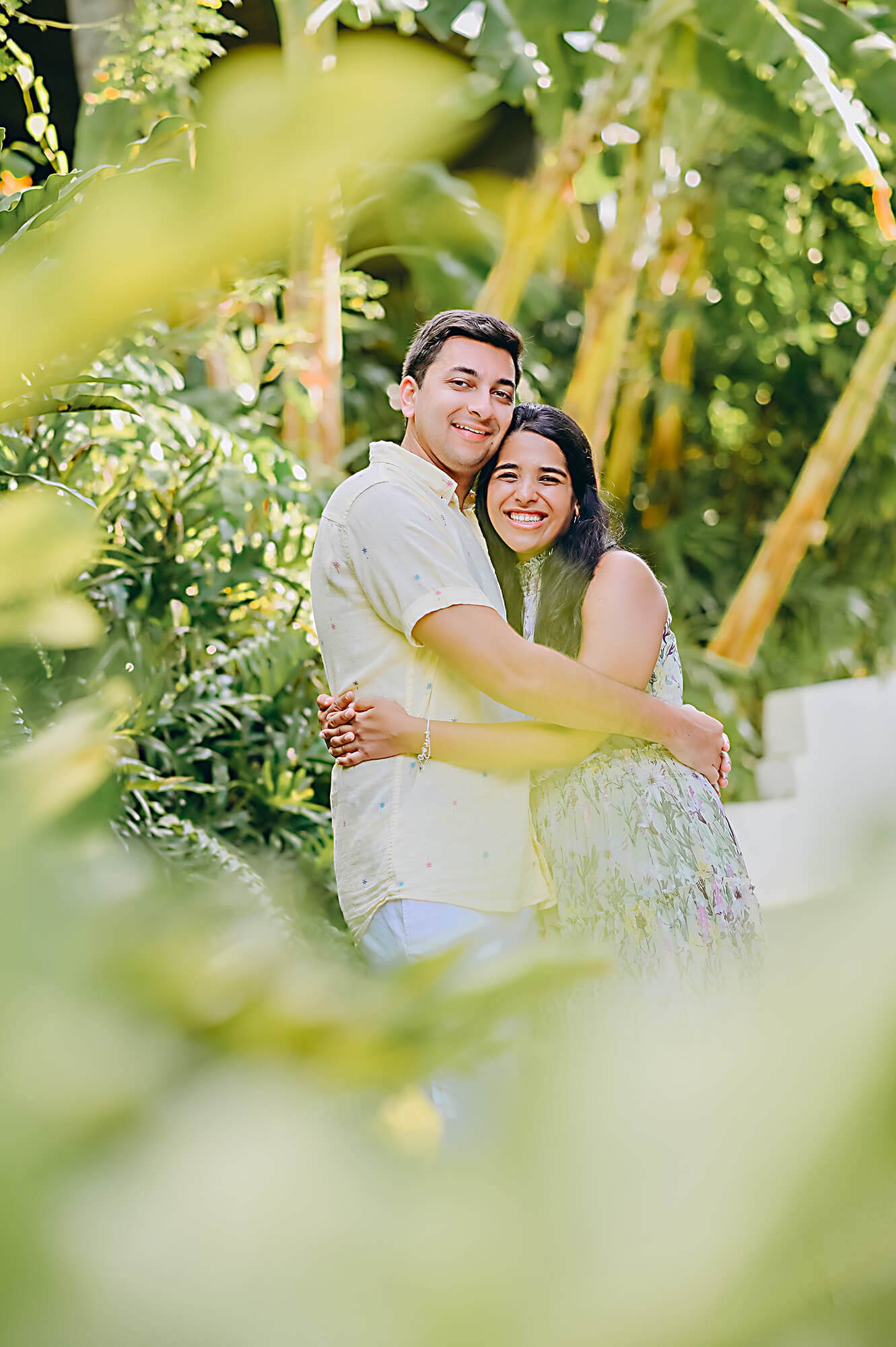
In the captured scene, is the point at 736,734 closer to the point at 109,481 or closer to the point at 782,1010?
the point at 109,481

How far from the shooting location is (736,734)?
4348 mm

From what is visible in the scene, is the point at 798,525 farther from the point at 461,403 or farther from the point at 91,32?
the point at 461,403

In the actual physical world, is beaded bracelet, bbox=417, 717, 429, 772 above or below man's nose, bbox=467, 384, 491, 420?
below

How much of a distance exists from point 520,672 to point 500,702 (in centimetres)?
5

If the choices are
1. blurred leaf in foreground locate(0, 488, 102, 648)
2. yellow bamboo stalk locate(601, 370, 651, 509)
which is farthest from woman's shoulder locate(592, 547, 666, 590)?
yellow bamboo stalk locate(601, 370, 651, 509)

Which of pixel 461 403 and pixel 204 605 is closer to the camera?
pixel 461 403

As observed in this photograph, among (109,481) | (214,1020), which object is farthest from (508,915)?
(109,481)

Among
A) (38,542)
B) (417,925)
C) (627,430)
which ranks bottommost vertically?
(627,430)

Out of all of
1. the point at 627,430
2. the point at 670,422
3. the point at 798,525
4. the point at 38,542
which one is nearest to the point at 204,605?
the point at 38,542

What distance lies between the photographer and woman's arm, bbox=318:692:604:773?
115 cm

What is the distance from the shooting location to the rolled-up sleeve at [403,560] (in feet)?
3.74

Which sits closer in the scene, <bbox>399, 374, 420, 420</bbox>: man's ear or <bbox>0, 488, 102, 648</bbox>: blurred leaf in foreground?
<bbox>0, 488, 102, 648</bbox>: blurred leaf in foreground

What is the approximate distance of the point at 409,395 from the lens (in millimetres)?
1402

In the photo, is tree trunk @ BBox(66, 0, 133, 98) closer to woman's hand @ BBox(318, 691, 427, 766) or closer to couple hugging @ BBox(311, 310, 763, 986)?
couple hugging @ BBox(311, 310, 763, 986)
